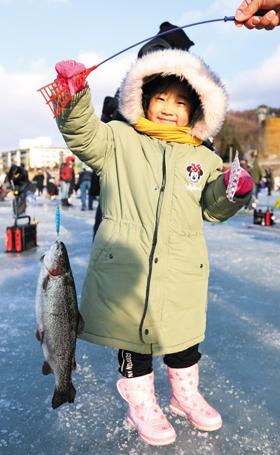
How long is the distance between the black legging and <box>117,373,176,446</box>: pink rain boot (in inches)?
1.0

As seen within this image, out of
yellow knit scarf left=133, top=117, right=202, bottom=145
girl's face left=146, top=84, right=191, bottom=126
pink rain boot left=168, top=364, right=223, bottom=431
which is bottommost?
pink rain boot left=168, top=364, right=223, bottom=431

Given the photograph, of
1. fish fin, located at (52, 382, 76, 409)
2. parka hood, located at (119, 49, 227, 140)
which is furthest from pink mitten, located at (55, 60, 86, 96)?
fish fin, located at (52, 382, 76, 409)

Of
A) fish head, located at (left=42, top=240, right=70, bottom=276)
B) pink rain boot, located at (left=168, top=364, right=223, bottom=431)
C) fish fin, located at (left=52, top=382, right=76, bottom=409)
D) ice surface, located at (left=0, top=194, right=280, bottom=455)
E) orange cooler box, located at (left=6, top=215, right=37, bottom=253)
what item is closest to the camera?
fish head, located at (left=42, top=240, right=70, bottom=276)

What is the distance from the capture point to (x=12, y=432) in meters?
1.95

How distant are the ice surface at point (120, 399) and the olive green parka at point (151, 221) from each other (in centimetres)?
40

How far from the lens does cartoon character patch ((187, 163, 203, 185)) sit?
6.52 feet

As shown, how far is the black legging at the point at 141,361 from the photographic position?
2004 millimetres

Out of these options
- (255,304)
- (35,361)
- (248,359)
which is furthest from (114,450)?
(255,304)

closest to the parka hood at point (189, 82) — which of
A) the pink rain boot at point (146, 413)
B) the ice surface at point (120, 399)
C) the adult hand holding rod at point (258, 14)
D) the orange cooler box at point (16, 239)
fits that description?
the adult hand holding rod at point (258, 14)

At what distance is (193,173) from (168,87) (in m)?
0.43

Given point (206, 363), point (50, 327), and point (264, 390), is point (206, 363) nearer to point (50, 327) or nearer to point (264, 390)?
point (264, 390)

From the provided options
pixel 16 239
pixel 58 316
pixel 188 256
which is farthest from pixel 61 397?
pixel 16 239

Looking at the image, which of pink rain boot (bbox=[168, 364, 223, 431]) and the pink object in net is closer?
the pink object in net

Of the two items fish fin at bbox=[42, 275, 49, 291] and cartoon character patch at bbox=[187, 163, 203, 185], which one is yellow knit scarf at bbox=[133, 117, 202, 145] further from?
fish fin at bbox=[42, 275, 49, 291]
